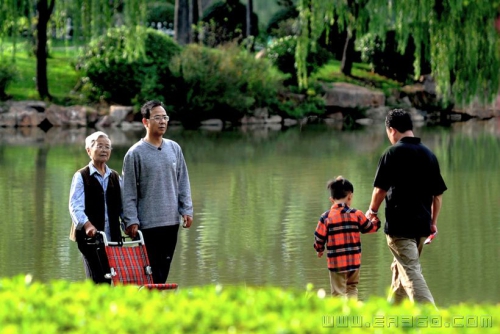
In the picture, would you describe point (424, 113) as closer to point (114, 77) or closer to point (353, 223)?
point (114, 77)

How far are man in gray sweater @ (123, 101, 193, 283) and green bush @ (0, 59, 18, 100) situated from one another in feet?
100

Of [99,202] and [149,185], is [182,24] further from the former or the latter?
[99,202]

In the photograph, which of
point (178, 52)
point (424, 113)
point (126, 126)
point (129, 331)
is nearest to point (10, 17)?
point (129, 331)

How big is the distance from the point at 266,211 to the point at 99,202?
8467mm

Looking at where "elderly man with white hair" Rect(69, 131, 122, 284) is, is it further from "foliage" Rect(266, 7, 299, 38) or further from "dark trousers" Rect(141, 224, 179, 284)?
"foliage" Rect(266, 7, 299, 38)

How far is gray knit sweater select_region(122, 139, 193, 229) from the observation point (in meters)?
9.13

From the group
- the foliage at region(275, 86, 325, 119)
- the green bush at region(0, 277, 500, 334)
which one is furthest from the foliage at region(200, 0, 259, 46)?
the green bush at region(0, 277, 500, 334)

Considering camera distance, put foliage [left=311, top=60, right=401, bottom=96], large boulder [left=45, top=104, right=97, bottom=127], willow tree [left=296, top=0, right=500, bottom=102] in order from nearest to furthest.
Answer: willow tree [left=296, top=0, right=500, bottom=102]
large boulder [left=45, top=104, right=97, bottom=127]
foliage [left=311, top=60, right=401, bottom=96]

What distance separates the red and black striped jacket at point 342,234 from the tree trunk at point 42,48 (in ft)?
92.5

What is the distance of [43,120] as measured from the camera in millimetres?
39281

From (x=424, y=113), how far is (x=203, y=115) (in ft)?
31.4

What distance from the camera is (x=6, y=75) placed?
39.0 metres

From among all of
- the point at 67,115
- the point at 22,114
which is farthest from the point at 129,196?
the point at 67,115

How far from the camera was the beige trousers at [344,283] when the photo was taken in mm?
8773
